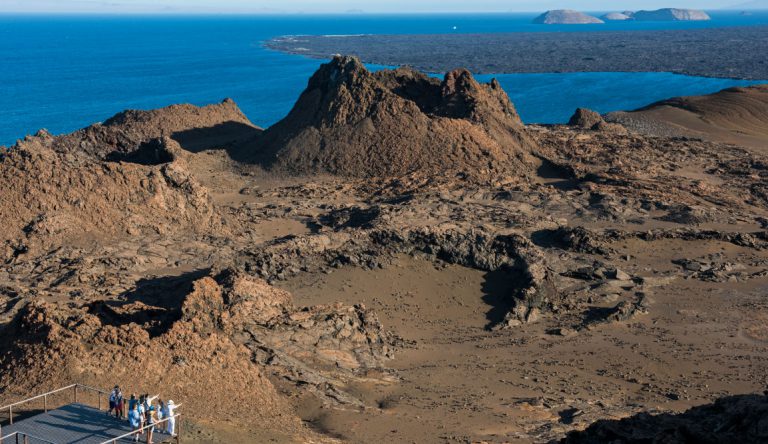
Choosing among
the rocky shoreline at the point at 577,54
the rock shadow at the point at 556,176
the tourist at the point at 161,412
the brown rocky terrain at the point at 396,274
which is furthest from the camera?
the rocky shoreline at the point at 577,54

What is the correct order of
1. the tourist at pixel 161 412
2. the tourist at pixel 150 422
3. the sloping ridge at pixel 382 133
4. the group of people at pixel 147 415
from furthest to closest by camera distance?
the sloping ridge at pixel 382 133
the tourist at pixel 161 412
the group of people at pixel 147 415
the tourist at pixel 150 422

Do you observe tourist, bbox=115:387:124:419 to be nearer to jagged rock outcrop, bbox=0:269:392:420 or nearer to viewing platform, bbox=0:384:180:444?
A: viewing platform, bbox=0:384:180:444

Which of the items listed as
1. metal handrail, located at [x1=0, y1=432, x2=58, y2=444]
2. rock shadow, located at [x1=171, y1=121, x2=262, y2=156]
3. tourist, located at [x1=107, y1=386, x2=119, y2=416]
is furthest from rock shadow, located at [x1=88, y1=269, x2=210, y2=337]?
rock shadow, located at [x1=171, y1=121, x2=262, y2=156]

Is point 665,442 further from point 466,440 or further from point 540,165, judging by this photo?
point 540,165

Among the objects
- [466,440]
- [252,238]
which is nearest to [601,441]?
[466,440]

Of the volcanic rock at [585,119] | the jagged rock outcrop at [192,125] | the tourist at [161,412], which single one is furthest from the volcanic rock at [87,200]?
the volcanic rock at [585,119]

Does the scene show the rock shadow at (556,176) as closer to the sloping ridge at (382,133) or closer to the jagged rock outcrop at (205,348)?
the sloping ridge at (382,133)

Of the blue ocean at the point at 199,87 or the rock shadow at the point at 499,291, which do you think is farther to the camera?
the blue ocean at the point at 199,87

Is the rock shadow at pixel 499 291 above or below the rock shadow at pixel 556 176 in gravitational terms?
below
